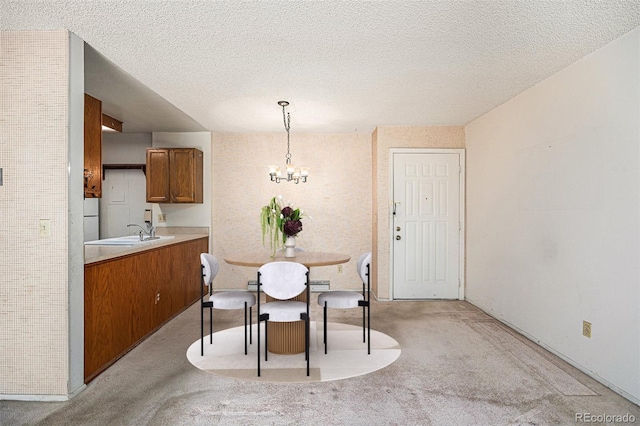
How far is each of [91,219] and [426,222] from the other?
16.8 ft

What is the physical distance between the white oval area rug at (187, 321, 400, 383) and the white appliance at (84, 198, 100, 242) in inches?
134

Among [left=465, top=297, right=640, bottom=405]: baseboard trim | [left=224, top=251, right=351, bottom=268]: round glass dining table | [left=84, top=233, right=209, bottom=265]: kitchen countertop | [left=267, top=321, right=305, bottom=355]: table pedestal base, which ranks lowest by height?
[left=465, top=297, right=640, bottom=405]: baseboard trim

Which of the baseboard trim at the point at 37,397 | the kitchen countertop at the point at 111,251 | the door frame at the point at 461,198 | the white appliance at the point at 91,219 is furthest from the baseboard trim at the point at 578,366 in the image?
the white appliance at the point at 91,219

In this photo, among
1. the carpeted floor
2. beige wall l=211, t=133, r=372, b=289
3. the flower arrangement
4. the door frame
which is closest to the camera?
the carpeted floor

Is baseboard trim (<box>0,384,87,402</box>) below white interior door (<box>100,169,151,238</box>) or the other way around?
below

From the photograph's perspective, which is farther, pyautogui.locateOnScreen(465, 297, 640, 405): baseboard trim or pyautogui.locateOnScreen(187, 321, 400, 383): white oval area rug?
pyautogui.locateOnScreen(187, 321, 400, 383): white oval area rug

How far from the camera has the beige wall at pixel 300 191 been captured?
595 centimetres

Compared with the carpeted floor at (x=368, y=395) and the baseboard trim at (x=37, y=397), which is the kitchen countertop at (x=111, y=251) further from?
the baseboard trim at (x=37, y=397)

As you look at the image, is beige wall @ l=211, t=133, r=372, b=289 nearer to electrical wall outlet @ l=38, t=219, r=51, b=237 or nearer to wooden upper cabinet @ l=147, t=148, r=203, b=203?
wooden upper cabinet @ l=147, t=148, r=203, b=203

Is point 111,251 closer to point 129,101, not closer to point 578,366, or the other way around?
point 129,101

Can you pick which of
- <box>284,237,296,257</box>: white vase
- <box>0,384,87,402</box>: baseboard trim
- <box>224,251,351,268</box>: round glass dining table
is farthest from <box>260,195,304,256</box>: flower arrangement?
<box>0,384,87,402</box>: baseboard trim

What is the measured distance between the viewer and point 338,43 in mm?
2760

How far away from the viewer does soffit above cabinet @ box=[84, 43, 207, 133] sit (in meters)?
3.35

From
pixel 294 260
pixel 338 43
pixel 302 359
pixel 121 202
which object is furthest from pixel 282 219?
pixel 121 202
